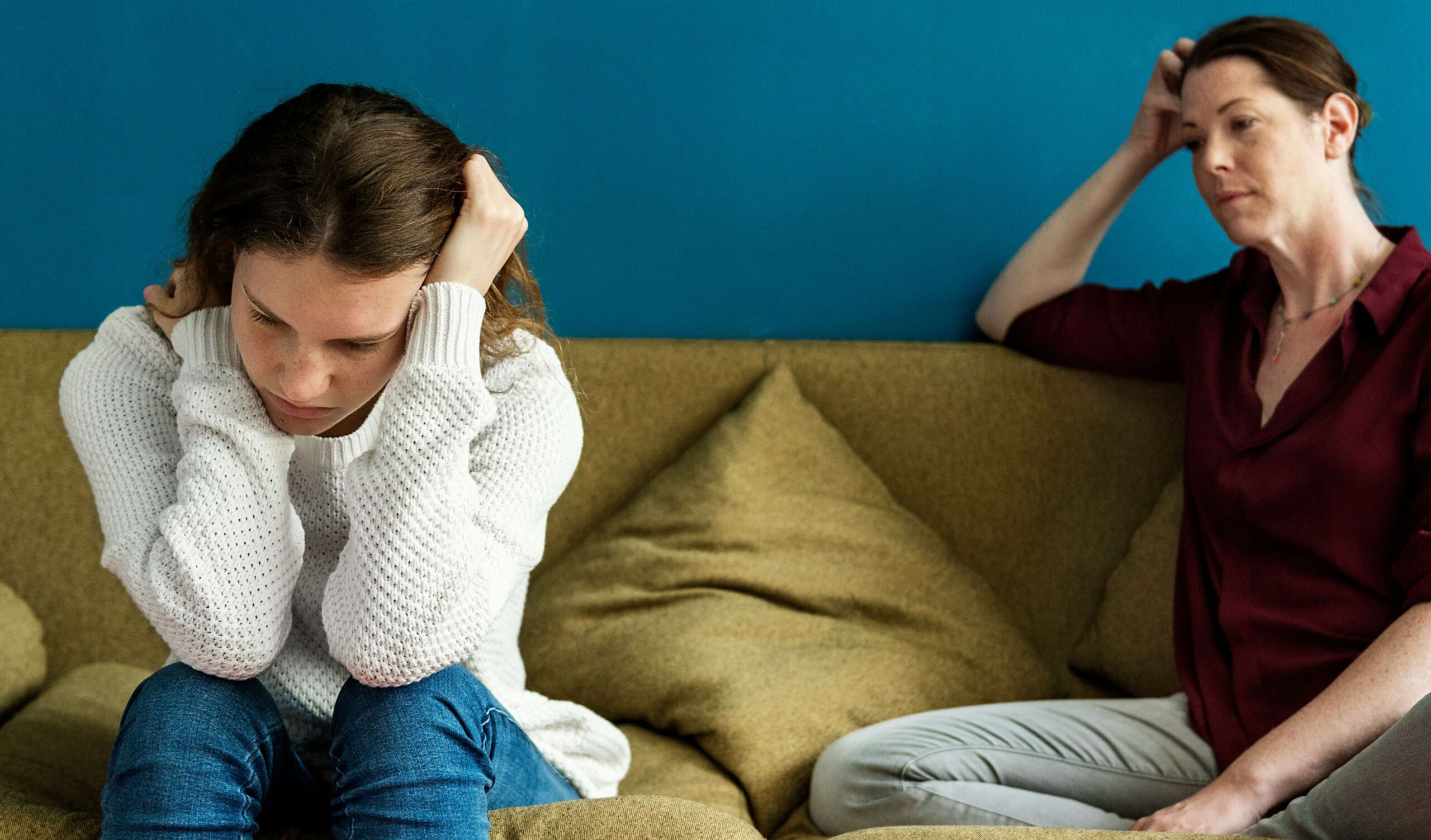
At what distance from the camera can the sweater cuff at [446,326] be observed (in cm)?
114

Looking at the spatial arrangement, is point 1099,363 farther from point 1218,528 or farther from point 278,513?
point 278,513

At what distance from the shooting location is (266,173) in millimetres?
1095

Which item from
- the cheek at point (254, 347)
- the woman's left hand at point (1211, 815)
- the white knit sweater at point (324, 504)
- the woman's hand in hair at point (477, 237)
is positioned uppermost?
the woman's hand in hair at point (477, 237)

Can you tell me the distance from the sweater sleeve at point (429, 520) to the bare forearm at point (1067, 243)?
1.04 m

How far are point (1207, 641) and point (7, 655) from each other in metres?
1.62

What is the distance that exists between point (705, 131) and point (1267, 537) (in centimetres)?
108

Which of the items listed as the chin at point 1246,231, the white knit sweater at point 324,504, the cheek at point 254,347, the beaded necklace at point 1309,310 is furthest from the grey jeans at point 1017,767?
the cheek at point 254,347

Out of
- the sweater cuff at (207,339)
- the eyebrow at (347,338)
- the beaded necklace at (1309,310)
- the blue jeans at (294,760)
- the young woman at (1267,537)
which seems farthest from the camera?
the beaded necklace at (1309,310)

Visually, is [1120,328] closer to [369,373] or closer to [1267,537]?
[1267,537]

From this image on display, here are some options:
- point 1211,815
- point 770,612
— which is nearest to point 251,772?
point 770,612

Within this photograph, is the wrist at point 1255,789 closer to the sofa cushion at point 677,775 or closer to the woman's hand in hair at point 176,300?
the sofa cushion at point 677,775

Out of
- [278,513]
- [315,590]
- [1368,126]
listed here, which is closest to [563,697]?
[315,590]

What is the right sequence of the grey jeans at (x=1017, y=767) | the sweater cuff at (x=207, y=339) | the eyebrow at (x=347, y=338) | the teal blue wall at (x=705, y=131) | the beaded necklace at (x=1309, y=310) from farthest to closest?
the teal blue wall at (x=705, y=131), the beaded necklace at (x=1309, y=310), the grey jeans at (x=1017, y=767), the sweater cuff at (x=207, y=339), the eyebrow at (x=347, y=338)

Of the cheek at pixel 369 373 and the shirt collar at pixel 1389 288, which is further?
the shirt collar at pixel 1389 288
